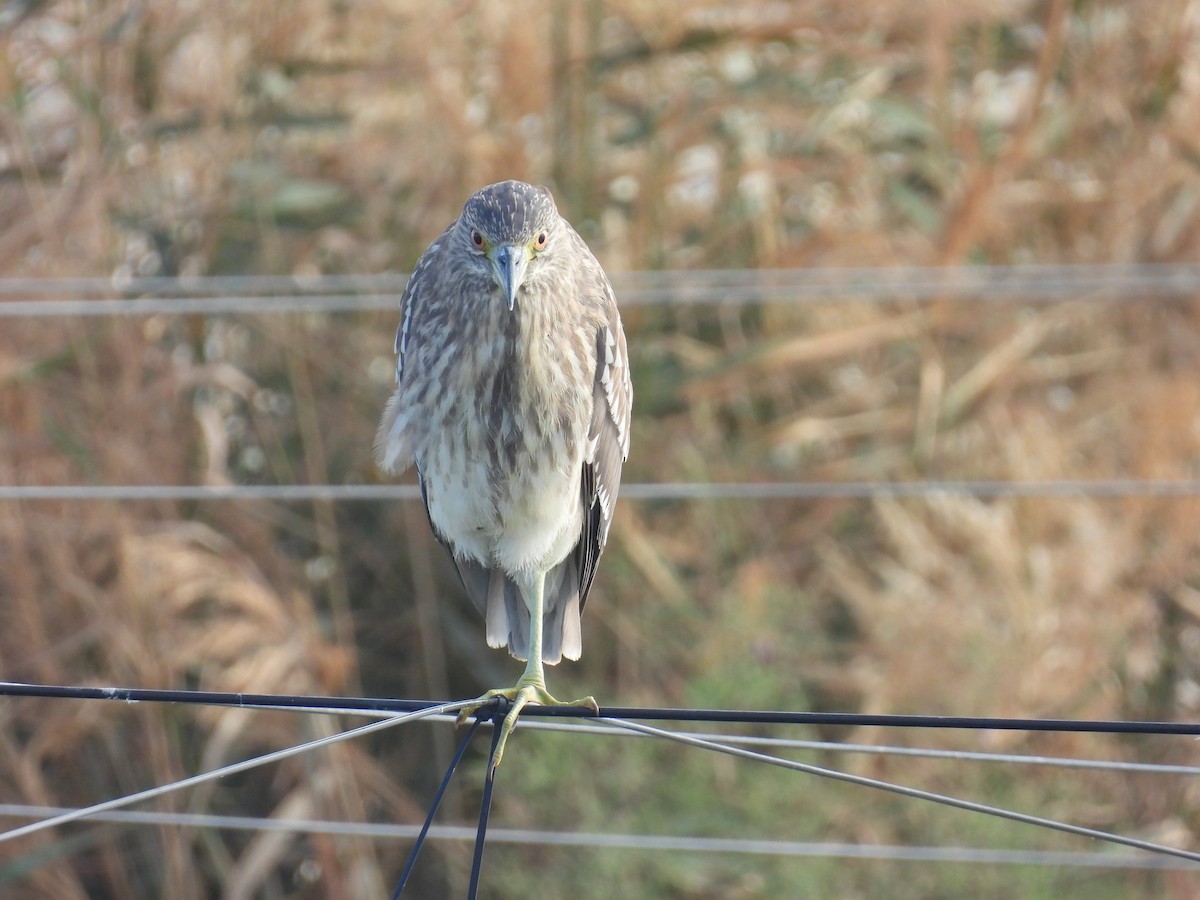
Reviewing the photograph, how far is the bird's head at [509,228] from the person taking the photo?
120 inches

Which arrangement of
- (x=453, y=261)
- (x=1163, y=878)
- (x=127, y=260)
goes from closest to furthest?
(x=453, y=261)
(x=1163, y=878)
(x=127, y=260)

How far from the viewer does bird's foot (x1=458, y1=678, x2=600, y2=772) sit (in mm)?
2650

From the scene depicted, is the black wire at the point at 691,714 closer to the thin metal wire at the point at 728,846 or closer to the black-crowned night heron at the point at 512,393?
the black-crowned night heron at the point at 512,393

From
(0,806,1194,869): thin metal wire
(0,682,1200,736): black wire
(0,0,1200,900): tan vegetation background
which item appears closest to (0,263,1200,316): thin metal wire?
(0,0,1200,900): tan vegetation background

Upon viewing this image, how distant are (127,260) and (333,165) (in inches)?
33.4

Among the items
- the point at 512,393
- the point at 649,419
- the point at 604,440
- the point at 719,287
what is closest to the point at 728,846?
the point at 604,440

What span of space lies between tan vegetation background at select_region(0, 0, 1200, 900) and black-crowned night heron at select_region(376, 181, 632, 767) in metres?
1.39

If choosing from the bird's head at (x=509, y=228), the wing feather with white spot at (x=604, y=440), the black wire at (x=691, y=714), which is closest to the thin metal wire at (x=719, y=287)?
the wing feather with white spot at (x=604, y=440)

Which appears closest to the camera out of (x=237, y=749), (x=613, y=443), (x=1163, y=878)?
(x=613, y=443)

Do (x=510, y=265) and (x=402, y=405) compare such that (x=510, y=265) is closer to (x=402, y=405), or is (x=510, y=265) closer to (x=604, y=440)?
(x=402, y=405)

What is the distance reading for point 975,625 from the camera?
484 centimetres

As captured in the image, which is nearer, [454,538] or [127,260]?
[454,538]

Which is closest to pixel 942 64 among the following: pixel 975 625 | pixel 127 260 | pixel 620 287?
pixel 620 287

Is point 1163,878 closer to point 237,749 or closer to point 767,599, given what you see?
point 767,599
